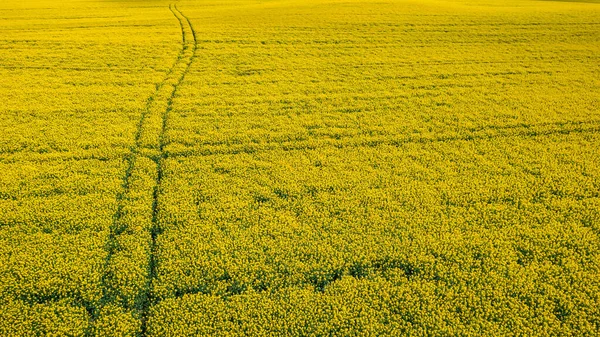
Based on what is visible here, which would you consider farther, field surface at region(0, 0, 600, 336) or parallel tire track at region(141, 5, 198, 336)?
parallel tire track at region(141, 5, 198, 336)

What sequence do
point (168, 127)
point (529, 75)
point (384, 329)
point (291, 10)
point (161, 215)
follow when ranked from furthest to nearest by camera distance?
point (291, 10)
point (529, 75)
point (168, 127)
point (161, 215)
point (384, 329)

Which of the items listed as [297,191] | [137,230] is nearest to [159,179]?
[137,230]

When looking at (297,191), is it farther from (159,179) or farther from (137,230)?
(137,230)

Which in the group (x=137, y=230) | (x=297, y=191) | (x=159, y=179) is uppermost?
(x=297, y=191)

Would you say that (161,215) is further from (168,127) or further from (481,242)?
(481,242)

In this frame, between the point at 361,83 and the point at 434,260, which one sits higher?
the point at 361,83

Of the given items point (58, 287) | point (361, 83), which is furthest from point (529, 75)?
point (58, 287)
